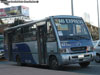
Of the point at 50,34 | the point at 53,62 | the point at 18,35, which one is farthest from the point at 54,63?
the point at 18,35

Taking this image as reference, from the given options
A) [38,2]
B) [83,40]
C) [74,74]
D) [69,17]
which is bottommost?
[74,74]

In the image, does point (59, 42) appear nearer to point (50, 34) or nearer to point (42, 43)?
point (50, 34)

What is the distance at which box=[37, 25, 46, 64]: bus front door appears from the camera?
1442cm

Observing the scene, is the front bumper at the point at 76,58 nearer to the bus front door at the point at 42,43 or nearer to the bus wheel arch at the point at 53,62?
the bus wheel arch at the point at 53,62

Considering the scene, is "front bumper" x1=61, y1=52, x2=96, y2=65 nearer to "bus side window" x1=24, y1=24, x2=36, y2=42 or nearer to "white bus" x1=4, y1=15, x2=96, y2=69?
"white bus" x1=4, y1=15, x2=96, y2=69

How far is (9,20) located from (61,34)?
81.3 meters

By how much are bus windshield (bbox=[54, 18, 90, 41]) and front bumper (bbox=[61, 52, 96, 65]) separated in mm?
976

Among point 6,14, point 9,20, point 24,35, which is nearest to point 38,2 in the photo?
point 24,35

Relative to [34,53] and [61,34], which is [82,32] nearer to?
[61,34]

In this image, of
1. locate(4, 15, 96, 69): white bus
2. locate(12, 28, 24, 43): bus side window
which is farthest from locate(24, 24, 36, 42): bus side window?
locate(12, 28, 24, 43): bus side window

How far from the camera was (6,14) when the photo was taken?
100188mm

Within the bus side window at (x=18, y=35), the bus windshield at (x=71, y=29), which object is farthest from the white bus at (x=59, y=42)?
the bus side window at (x=18, y=35)

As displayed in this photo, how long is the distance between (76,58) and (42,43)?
2.60 meters

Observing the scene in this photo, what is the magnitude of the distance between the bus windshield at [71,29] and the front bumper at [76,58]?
0.98m
